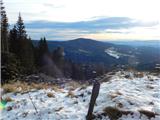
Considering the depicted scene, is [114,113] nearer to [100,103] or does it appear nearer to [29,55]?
[100,103]

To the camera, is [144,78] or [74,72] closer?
[144,78]

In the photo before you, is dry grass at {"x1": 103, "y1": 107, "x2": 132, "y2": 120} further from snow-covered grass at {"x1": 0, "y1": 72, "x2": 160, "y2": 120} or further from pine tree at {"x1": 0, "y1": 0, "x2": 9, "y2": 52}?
pine tree at {"x1": 0, "y1": 0, "x2": 9, "y2": 52}

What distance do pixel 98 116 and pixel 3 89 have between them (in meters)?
6.67

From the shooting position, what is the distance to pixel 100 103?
10.8 m

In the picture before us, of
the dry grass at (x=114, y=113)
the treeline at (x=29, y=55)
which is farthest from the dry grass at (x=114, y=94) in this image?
the treeline at (x=29, y=55)

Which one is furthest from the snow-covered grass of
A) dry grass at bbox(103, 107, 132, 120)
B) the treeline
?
the treeline

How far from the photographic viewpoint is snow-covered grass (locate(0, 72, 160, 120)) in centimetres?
984

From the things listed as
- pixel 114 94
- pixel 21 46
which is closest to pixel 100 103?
pixel 114 94

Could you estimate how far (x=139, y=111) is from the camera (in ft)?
31.8

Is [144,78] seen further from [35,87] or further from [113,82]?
[35,87]

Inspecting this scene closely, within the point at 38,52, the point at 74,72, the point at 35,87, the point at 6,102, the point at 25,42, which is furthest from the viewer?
the point at 74,72

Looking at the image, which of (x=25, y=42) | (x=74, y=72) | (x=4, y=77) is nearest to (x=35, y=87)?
(x=4, y=77)

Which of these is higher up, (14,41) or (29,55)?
(14,41)

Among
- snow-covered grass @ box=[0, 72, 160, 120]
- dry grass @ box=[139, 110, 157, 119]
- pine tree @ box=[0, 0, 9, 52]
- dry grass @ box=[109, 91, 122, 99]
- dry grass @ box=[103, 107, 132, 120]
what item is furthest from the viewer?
pine tree @ box=[0, 0, 9, 52]
